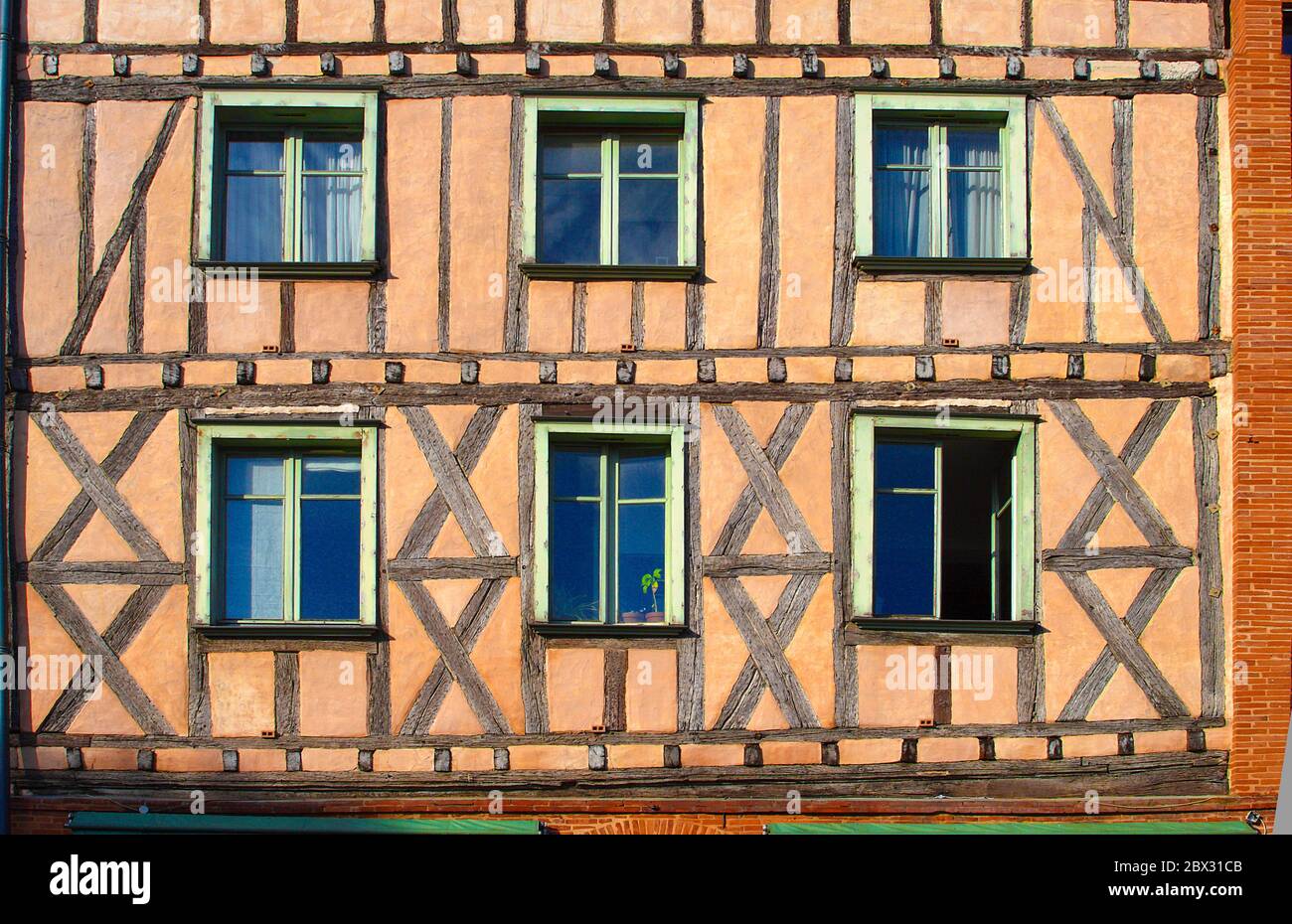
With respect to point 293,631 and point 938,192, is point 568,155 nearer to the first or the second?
point 938,192

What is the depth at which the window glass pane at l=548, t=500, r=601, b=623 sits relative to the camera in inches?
406

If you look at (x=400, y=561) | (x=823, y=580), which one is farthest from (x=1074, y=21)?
(x=400, y=561)

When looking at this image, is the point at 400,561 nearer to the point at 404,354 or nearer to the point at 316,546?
the point at 316,546

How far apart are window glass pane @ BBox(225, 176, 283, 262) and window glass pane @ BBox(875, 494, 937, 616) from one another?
4904mm

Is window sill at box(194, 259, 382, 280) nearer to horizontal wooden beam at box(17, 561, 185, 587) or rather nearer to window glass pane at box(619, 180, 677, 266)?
window glass pane at box(619, 180, 677, 266)

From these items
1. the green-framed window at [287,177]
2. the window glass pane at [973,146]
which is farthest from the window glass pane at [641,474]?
the window glass pane at [973,146]

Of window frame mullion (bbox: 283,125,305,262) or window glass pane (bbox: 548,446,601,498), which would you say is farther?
window frame mullion (bbox: 283,125,305,262)

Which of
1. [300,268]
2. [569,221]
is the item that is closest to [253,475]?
[300,268]

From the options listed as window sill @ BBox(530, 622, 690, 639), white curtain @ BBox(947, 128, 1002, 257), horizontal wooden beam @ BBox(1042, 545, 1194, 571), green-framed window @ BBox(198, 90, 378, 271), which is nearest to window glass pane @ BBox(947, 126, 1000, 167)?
white curtain @ BBox(947, 128, 1002, 257)

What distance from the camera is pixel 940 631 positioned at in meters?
10.2

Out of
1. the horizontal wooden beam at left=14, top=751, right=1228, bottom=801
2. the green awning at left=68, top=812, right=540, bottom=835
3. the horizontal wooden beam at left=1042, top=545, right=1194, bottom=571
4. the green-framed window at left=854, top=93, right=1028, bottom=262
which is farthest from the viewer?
the green-framed window at left=854, top=93, right=1028, bottom=262

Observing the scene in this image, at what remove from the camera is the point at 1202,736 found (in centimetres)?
1016

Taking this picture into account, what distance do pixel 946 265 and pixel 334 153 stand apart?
468cm

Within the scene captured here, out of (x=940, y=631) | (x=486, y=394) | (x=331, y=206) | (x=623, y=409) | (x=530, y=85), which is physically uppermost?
(x=530, y=85)
